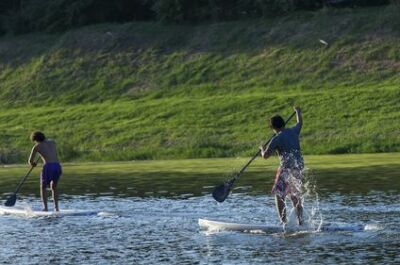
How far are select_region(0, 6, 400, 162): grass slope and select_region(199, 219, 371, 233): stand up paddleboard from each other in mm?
20430

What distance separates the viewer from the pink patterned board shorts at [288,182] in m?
18.7

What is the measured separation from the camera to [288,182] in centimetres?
1875

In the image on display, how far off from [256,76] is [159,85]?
5.15m

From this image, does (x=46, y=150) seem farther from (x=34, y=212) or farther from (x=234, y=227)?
(x=234, y=227)

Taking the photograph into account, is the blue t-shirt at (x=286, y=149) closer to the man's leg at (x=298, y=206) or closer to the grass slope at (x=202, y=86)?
the man's leg at (x=298, y=206)

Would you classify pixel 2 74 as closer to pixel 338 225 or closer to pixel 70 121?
pixel 70 121

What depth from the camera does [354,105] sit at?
153 feet

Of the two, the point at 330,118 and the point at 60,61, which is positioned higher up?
the point at 60,61

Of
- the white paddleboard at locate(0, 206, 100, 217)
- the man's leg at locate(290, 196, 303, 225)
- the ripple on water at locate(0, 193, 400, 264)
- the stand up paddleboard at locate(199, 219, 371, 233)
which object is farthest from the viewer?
the white paddleboard at locate(0, 206, 100, 217)

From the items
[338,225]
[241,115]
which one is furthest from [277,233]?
Result: [241,115]

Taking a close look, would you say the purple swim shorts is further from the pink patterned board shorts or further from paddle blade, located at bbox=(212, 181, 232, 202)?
the pink patterned board shorts

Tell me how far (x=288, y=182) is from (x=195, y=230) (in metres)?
1.88

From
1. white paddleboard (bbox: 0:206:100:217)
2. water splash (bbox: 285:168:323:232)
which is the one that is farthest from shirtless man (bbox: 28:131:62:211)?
water splash (bbox: 285:168:323:232)

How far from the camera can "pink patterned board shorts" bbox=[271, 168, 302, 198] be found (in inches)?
735
